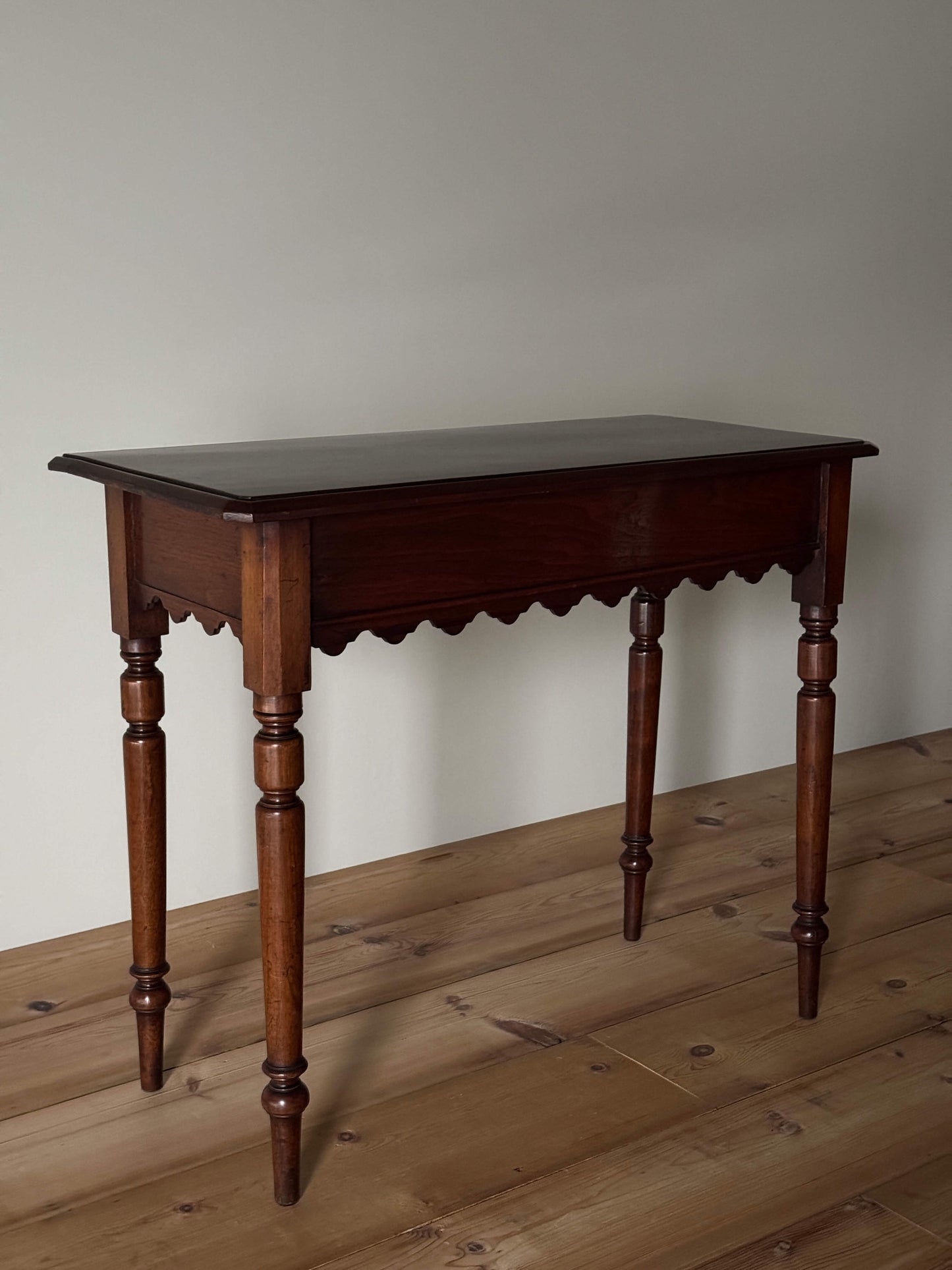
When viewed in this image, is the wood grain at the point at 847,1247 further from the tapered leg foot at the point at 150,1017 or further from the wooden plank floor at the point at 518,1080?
the tapered leg foot at the point at 150,1017

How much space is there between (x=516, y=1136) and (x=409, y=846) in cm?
105

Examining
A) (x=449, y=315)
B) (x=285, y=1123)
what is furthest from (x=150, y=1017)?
(x=449, y=315)

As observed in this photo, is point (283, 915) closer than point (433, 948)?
Yes

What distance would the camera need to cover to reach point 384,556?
1618 mm

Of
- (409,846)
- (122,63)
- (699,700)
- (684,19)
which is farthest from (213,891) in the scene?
(684,19)

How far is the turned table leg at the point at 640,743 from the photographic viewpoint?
2400 mm

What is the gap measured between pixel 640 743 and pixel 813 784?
1.25 ft

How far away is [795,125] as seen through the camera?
312 cm

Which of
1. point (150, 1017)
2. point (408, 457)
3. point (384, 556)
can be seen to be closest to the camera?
point (384, 556)

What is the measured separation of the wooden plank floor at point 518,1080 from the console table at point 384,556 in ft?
0.37

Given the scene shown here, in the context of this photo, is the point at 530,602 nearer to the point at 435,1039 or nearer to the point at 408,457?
the point at 408,457

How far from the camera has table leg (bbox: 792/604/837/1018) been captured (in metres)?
2.07

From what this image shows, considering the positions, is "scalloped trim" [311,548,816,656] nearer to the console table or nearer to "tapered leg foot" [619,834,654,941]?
the console table

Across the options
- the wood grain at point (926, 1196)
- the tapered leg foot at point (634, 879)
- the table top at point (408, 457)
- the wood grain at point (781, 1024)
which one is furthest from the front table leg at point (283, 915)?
the tapered leg foot at point (634, 879)
